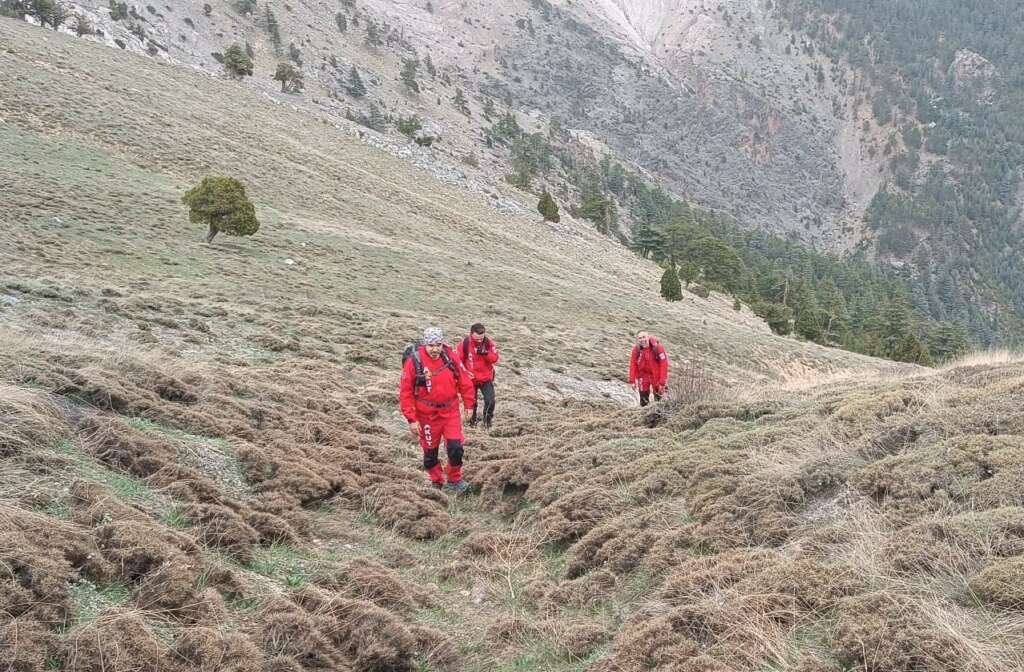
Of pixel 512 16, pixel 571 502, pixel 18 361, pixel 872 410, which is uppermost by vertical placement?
pixel 512 16

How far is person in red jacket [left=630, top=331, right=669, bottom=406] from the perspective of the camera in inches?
466

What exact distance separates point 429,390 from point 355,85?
8944 cm

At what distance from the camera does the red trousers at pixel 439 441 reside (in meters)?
7.99

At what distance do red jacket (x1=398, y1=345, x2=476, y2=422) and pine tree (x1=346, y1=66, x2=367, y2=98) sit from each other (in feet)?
285

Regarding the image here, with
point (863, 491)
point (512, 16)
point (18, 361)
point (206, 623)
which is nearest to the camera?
point (206, 623)

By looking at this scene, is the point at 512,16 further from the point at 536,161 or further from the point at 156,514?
the point at 156,514

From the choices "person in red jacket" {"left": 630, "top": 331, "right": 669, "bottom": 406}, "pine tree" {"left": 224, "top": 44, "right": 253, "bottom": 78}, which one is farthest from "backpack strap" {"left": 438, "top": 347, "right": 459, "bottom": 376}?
"pine tree" {"left": 224, "top": 44, "right": 253, "bottom": 78}

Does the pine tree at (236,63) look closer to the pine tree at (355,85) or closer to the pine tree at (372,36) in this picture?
the pine tree at (355,85)

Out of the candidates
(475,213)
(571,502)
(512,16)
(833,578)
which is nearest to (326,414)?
(571,502)

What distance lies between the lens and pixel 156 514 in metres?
5.23

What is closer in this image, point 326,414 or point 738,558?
point 738,558

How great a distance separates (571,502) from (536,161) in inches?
3647

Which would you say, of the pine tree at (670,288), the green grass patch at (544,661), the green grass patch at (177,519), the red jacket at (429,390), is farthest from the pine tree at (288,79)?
the green grass patch at (544,661)

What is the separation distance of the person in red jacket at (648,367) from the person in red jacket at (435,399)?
4.55m
